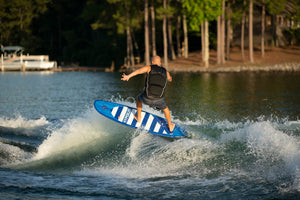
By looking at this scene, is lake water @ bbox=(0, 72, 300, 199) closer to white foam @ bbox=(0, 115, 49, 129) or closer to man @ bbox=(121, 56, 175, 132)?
white foam @ bbox=(0, 115, 49, 129)

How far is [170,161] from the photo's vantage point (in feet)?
37.6

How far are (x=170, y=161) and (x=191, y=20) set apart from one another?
3930 cm

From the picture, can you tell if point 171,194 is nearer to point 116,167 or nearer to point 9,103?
point 116,167

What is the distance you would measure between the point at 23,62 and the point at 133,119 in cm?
5802

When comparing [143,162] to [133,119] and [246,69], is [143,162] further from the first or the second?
[246,69]

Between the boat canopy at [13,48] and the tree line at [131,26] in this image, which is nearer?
the tree line at [131,26]

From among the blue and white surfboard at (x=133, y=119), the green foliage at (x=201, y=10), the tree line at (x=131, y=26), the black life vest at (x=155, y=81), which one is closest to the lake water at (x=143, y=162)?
the blue and white surfboard at (x=133, y=119)

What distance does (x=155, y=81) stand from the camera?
12.9m

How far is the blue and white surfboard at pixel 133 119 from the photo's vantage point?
1347cm

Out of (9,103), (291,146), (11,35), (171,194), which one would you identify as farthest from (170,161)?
(11,35)

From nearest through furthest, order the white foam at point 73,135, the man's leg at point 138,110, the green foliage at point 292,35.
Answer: the white foam at point 73,135
the man's leg at point 138,110
the green foliage at point 292,35

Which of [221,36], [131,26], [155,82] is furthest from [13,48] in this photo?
[155,82]

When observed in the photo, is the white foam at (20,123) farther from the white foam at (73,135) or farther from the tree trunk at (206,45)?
the tree trunk at (206,45)

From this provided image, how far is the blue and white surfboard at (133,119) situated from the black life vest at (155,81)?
1022 mm
